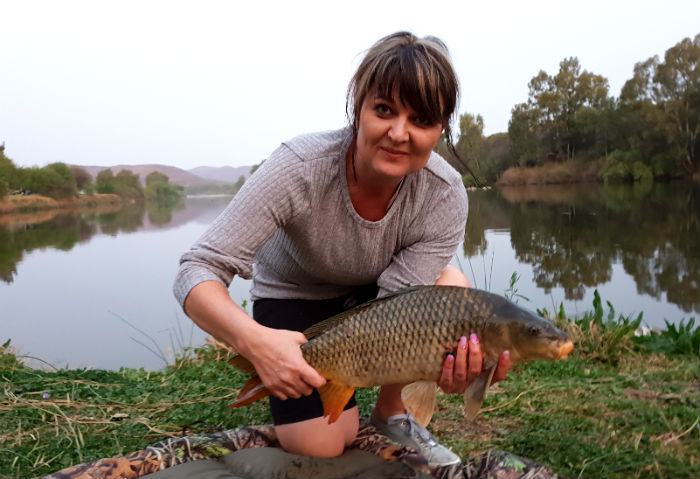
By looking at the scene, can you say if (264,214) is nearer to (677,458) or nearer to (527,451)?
(527,451)

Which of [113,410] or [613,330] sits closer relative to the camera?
[113,410]

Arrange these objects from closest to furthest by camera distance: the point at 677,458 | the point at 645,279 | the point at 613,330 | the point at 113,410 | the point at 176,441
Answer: the point at 677,458, the point at 176,441, the point at 113,410, the point at 613,330, the point at 645,279

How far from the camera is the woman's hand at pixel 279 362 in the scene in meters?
1.42

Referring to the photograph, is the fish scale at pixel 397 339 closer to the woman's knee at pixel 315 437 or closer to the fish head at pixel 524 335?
the fish head at pixel 524 335

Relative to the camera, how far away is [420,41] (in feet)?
5.35

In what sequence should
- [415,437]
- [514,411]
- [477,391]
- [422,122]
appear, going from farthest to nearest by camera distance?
Result: [514,411] < [415,437] < [422,122] < [477,391]

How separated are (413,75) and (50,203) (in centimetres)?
Answer: 2777

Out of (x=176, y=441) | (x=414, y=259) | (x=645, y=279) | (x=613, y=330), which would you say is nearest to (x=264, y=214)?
(x=414, y=259)

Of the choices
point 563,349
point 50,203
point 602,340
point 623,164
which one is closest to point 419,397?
point 563,349

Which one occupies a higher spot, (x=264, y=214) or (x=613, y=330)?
(x=264, y=214)

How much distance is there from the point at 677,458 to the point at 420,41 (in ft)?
4.95

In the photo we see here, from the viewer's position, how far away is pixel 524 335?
1423mm

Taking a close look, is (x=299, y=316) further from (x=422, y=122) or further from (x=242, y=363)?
(x=422, y=122)

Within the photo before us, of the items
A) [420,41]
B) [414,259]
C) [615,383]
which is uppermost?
[420,41]
